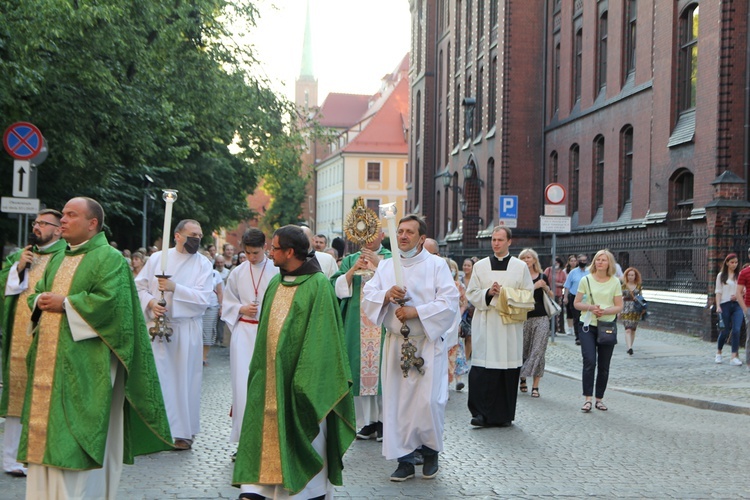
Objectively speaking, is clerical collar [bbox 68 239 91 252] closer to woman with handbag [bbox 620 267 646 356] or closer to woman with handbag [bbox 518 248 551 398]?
woman with handbag [bbox 518 248 551 398]

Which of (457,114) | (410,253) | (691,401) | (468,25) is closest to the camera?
(410,253)

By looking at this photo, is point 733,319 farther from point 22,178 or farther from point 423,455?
point 22,178

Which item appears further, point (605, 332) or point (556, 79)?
point (556, 79)

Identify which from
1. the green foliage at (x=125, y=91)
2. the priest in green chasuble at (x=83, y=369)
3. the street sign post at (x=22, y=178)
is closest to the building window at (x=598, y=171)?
the green foliage at (x=125, y=91)

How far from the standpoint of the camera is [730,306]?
17953 millimetres

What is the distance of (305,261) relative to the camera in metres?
6.90

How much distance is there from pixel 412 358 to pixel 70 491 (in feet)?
9.99

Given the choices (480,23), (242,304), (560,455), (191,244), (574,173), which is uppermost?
(480,23)

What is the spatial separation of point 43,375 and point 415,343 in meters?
3.21

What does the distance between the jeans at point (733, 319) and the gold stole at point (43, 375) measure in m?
13.6

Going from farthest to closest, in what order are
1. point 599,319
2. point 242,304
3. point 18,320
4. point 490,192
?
point 490,192 < point 599,319 < point 242,304 < point 18,320

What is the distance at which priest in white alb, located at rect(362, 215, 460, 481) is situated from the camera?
8.54m

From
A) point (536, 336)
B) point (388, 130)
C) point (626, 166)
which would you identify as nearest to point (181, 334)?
point (536, 336)

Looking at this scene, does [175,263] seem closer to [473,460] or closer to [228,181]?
[473,460]
